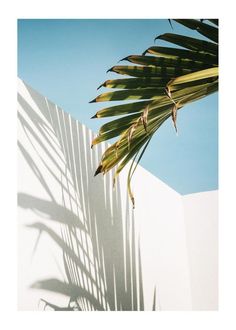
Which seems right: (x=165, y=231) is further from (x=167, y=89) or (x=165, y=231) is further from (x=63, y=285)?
(x=167, y=89)

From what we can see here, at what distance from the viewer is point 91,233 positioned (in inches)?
130

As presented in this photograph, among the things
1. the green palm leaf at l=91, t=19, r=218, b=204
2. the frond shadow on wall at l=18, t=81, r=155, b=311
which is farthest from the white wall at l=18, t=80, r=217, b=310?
the green palm leaf at l=91, t=19, r=218, b=204

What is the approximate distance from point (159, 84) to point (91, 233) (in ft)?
4.43

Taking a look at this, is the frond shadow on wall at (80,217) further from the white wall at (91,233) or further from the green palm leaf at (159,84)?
the green palm leaf at (159,84)

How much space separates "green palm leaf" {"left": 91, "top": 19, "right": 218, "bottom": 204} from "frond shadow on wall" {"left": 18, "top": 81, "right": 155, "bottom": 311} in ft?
2.25

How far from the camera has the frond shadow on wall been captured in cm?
297

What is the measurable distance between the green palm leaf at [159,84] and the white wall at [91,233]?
2.23ft

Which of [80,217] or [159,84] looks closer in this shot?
[159,84]

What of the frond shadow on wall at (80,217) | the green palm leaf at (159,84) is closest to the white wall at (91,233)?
the frond shadow on wall at (80,217)

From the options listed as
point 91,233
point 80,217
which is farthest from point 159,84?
point 91,233

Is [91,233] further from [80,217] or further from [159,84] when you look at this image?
[159,84]

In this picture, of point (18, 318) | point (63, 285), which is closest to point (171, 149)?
point (63, 285)

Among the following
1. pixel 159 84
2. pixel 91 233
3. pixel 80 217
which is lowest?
pixel 91 233
